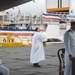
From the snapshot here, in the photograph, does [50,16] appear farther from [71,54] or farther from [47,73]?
[71,54]

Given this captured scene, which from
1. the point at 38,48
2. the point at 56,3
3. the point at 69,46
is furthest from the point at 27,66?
the point at 56,3

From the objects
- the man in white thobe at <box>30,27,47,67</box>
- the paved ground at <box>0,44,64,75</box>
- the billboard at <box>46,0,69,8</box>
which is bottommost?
the paved ground at <box>0,44,64,75</box>

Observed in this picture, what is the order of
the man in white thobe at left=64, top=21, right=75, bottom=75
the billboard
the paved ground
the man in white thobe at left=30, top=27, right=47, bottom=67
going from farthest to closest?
1. the billboard
2. the man in white thobe at left=30, top=27, right=47, bottom=67
3. the paved ground
4. the man in white thobe at left=64, top=21, right=75, bottom=75

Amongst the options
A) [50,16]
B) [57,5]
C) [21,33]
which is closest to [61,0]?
[57,5]

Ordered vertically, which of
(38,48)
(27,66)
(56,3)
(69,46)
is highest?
(69,46)

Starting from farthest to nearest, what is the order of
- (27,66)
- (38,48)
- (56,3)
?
(56,3) < (38,48) < (27,66)

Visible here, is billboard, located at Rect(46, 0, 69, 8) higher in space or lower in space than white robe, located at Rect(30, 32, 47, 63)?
higher

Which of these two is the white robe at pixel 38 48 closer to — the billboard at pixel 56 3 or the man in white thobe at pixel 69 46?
the man in white thobe at pixel 69 46

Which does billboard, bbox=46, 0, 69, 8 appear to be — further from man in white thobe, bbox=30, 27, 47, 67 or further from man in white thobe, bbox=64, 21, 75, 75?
man in white thobe, bbox=64, 21, 75, 75

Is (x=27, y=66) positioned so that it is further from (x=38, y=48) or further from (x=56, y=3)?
(x=56, y=3)

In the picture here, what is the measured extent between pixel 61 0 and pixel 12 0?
6625 centimetres

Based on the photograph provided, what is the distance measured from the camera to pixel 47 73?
12.1 m

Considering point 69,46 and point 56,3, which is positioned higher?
point 69,46

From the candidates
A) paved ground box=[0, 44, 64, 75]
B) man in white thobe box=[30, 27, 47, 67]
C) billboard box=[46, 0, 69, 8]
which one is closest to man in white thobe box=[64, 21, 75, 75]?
paved ground box=[0, 44, 64, 75]
